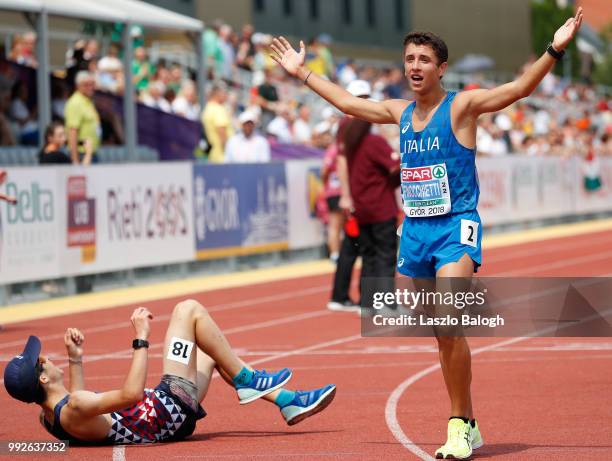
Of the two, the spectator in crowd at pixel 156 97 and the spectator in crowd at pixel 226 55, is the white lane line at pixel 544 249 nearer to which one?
the spectator in crowd at pixel 156 97

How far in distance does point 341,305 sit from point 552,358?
4623 mm

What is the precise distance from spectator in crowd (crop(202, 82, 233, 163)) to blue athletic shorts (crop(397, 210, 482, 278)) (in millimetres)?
16018

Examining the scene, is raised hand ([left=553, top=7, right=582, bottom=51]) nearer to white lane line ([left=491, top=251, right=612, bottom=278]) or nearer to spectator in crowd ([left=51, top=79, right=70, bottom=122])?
white lane line ([left=491, top=251, right=612, bottom=278])

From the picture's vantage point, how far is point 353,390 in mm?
10594

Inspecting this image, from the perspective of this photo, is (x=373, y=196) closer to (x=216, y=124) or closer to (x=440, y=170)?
(x=440, y=170)

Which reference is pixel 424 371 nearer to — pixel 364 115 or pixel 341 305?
pixel 364 115

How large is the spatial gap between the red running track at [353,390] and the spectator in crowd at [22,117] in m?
5.18

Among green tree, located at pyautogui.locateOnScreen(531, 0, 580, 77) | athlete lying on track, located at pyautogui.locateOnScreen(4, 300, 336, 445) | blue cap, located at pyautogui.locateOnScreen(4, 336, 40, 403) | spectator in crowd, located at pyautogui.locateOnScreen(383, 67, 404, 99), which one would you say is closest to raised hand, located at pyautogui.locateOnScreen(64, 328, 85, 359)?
athlete lying on track, located at pyautogui.locateOnScreen(4, 300, 336, 445)

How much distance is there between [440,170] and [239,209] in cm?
1415

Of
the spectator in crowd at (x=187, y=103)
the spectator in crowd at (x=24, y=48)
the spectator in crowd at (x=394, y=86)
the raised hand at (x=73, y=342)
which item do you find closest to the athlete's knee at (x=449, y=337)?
the raised hand at (x=73, y=342)

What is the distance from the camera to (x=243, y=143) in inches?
912

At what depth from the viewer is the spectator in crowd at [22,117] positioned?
21625 millimetres

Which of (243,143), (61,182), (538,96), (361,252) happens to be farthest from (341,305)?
(538,96)

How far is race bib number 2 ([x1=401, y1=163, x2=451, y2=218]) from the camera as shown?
25.7 feet
